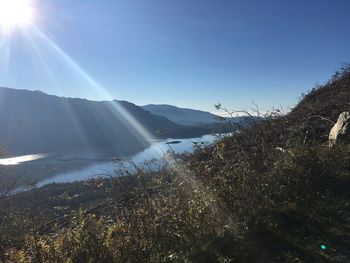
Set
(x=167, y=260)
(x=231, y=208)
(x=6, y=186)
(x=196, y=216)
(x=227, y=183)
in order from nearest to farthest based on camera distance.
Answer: (x=167, y=260) < (x=196, y=216) < (x=231, y=208) < (x=227, y=183) < (x=6, y=186)

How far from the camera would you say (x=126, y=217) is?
17.7ft

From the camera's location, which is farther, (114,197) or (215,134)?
(215,134)

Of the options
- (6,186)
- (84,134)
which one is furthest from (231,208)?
(84,134)

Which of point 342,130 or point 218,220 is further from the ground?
point 342,130

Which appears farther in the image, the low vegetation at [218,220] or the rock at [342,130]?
the rock at [342,130]

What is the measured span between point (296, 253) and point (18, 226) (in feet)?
13.8

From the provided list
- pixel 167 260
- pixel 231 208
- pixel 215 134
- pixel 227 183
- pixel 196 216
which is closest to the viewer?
pixel 167 260

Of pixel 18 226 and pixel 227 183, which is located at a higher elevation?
pixel 227 183

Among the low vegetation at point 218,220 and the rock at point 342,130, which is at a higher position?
the rock at point 342,130

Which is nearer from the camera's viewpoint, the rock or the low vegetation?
the low vegetation

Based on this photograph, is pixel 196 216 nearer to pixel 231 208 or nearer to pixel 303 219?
pixel 231 208

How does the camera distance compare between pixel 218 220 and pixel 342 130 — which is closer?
pixel 218 220

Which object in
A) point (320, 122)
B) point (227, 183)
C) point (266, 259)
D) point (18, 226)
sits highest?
point (320, 122)

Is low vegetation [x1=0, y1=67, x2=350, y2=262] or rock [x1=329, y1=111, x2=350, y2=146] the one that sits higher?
rock [x1=329, y1=111, x2=350, y2=146]
